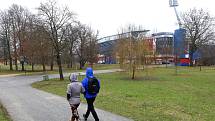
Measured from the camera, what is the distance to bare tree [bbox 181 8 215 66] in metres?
71.6

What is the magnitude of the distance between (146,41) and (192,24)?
36498mm

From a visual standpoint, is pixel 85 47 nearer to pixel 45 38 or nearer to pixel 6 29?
pixel 6 29

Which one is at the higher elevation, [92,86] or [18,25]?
[18,25]

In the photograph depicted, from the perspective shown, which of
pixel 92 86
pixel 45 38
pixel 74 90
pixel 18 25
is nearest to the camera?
pixel 74 90

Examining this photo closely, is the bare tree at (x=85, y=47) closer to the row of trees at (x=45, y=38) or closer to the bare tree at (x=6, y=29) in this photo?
the row of trees at (x=45, y=38)

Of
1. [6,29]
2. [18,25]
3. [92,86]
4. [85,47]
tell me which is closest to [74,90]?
[92,86]

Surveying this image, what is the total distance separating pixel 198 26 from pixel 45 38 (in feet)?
139

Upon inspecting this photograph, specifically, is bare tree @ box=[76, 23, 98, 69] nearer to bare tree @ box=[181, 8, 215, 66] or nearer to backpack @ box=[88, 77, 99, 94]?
bare tree @ box=[181, 8, 215, 66]

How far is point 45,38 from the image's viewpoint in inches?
1531

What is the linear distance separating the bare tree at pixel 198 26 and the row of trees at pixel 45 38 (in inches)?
872

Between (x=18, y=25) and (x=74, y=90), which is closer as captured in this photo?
(x=74, y=90)

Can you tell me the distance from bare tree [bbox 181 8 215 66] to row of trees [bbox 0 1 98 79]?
22.2m

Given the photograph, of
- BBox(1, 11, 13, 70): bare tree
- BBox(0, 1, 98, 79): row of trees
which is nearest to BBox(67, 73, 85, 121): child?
BBox(0, 1, 98, 79): row of trees

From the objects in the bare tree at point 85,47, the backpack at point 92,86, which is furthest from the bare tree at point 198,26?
the backpack at point 92,86
